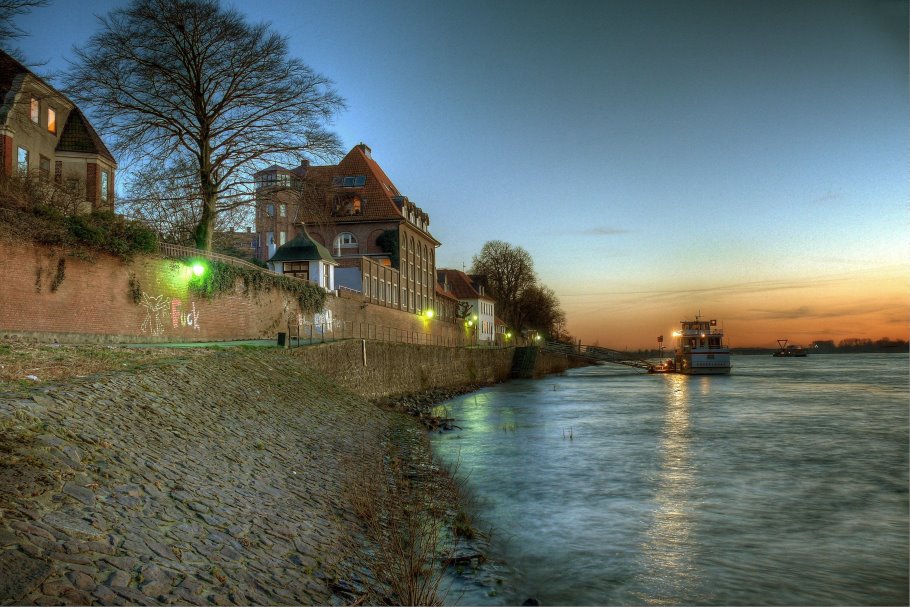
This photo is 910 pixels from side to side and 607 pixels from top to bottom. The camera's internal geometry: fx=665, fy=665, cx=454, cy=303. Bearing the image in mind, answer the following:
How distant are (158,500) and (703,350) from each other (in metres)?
80.4

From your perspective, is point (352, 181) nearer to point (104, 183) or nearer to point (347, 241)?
point (347, 241)

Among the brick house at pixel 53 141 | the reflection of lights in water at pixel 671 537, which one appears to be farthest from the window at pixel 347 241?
the reflection of lights in water at pixel 671 537

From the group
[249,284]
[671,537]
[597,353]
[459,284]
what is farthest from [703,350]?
[671,537]

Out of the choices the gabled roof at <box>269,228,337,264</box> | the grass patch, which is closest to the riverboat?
the gabled roof at <box>269,228,337,264</box>

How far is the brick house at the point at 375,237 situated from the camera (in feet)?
159

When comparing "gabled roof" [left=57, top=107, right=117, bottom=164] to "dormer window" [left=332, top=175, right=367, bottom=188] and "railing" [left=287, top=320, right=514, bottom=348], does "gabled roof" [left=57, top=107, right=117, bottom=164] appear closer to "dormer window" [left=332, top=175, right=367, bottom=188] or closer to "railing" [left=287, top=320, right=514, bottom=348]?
"railing" [left=287, top=320, right=514, bottom=348]

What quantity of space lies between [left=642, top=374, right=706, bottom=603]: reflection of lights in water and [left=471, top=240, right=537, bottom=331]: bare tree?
6792 cm

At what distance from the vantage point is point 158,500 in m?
6.41

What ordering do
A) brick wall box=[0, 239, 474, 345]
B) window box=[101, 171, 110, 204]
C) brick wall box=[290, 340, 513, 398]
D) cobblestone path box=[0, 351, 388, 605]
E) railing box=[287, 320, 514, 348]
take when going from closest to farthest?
cobblestone path box=[0, 351, 388, 605] < brick wall box=[0, 239, 474, 345] < brick wall box=[290, 340, 513, 398] < railing box=[287, 320, 514, 348] < window box=[101, 171, 110, 204]

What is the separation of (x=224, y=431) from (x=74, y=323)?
10.3 meters

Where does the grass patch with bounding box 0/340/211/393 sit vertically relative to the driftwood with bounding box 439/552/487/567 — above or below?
above

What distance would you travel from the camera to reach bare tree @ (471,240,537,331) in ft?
286

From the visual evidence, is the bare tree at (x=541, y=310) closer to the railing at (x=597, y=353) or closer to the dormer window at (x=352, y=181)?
the railing at (x=597, y=353)

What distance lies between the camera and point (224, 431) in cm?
1029
